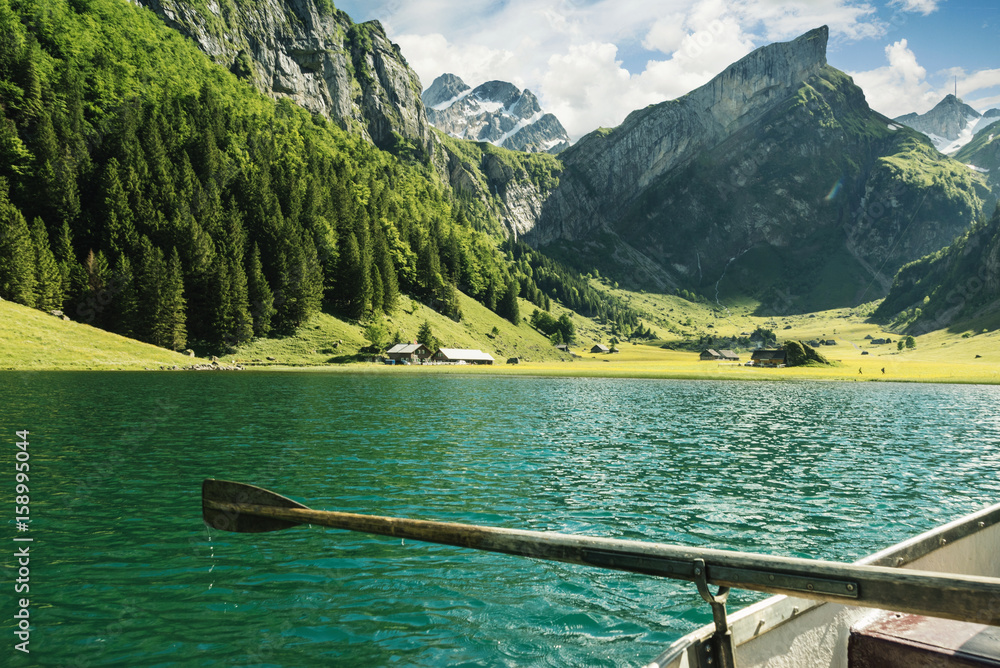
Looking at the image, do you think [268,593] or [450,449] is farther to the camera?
[450,449]

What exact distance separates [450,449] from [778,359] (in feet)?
542

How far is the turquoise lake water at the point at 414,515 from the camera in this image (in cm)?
1047

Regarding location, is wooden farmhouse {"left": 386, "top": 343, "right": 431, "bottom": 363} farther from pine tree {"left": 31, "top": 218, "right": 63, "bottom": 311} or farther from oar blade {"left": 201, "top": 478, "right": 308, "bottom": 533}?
oar blade {"left": 201, "top": 478, "right": 308, "bottom": 533}

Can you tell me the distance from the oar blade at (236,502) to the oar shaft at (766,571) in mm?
2515

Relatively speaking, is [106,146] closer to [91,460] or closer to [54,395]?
[54,395]

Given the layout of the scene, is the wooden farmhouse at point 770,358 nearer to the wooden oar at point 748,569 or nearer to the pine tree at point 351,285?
the pine tree at point 351,285

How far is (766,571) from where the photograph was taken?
16.2 feet

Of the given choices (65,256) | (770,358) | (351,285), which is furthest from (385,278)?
(770,358)

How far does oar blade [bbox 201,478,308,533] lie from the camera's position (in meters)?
8.64

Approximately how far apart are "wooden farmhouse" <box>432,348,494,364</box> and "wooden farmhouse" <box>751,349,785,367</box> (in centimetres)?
8990

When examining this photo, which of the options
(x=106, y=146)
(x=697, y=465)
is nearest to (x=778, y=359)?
(x=697, y=465)

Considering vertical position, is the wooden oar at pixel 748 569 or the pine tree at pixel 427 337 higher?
the pine tree at pixel 427 337

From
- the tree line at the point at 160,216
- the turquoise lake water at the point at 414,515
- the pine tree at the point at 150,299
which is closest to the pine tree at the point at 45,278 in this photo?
the tree line at the point at 160,216

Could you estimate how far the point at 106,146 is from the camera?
139375mm
